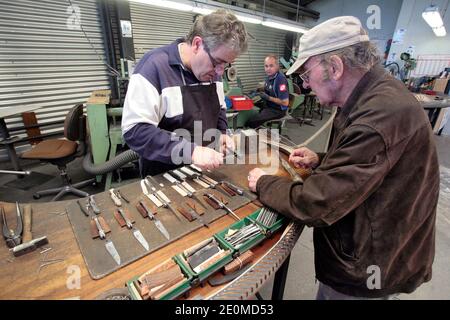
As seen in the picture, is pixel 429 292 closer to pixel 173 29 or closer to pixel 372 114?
pixel 372 114

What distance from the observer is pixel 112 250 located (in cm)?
85

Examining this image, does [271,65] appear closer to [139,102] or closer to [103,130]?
[103,130]

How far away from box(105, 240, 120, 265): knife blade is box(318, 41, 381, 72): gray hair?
107 cm

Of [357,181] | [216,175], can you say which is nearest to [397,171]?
[357,181]

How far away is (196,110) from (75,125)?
218 cm

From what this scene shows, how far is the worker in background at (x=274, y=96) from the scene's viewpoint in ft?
15.6

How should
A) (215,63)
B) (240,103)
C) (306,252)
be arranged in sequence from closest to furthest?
(215,63) → (306,252) → (240,103)

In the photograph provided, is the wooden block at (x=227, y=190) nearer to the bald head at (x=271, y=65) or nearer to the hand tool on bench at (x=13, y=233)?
the hand tool on bench at (x=13, y=233)

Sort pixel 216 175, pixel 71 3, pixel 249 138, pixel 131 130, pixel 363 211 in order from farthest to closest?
1. pixel 71 3
2. pixel 249 138
3. pixel 216 175
4. pixel 131 130
5. pixel 363 211

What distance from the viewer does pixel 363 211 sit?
89cm

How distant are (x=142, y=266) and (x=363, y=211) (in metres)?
0.82

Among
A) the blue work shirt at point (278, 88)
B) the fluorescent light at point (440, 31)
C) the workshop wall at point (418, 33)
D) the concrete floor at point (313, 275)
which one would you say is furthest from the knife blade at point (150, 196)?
the workshop wall at point (418, 33)

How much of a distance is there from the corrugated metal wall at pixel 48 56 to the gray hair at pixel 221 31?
3985 mm

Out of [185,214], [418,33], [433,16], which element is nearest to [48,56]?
[185,214]
